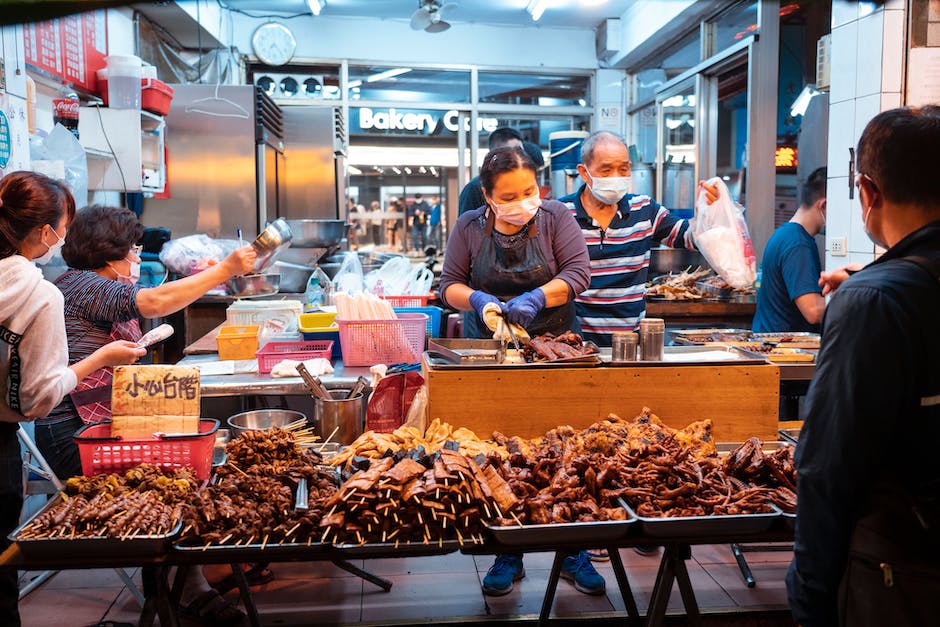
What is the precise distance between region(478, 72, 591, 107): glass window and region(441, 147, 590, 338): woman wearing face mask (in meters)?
7.13

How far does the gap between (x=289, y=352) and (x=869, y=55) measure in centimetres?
353

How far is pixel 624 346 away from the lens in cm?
277

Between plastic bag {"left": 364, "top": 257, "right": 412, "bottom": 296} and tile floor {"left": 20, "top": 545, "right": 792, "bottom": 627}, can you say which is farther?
plastic bag {"left": 364, "top": 257, "right": 412, "bottom": 296}

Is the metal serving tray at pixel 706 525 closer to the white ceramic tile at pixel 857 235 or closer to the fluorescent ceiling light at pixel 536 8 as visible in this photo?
the white ceramic tile at pixel 857 235

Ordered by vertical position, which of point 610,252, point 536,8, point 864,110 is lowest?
point 610,252

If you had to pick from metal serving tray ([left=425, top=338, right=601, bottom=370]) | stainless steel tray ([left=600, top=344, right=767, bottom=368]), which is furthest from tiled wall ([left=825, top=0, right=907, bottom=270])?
metal serving tray ([left=425, top=338, right=601, bottom=370])

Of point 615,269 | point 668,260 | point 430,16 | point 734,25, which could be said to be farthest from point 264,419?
point 734,25

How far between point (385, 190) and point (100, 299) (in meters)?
7.94

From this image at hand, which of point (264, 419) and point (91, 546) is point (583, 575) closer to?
point (264, 419)

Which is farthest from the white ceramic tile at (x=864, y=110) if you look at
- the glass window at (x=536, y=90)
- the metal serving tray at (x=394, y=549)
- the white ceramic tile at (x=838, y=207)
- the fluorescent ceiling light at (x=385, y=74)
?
the fluorescent ceiling light at (x=385, y=74)

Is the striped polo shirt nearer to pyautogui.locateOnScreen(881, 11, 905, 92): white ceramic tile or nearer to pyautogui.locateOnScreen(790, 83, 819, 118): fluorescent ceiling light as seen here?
pyautogui.locateOnScreen(881, 11, 905, 92): white ceramic tile

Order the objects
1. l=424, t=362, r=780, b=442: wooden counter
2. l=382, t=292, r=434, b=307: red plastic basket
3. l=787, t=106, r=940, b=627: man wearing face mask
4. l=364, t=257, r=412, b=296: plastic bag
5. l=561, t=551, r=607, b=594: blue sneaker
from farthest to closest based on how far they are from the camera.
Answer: l=364, t=257, r=412, b=296: plastic bag → l=382, t=292, r=434, b=307: red plastic basket → l=561, t=551, r=607, b=594: blue sneaker → l=424, t=362, r=780, b=442: wooden counter → l=787, t=106, r=940, b=627: man wearing face mask

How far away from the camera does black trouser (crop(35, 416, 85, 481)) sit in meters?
2.98

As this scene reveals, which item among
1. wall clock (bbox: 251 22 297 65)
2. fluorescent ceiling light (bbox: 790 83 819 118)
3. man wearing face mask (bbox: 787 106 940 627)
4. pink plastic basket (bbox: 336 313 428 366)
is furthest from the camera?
wall clock (bbox: 251 22 297 65)
